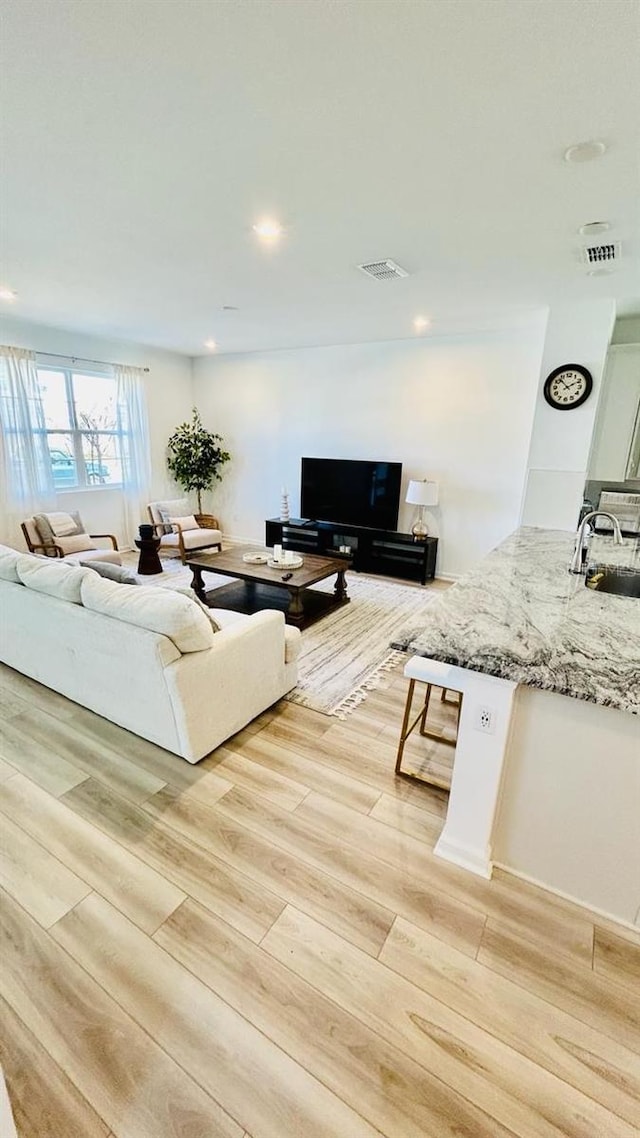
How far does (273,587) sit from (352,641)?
3.14 feet

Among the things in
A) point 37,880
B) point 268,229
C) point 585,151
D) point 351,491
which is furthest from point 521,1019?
point 351,491

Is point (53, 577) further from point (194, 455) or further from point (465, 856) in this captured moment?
point (194, 455)

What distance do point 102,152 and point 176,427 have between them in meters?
5.03

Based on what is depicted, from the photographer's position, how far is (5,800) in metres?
1.94

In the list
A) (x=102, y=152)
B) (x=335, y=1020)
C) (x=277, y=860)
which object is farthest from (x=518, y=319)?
(x=335, y=1020)

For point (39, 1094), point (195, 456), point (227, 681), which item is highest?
point (195, 456)

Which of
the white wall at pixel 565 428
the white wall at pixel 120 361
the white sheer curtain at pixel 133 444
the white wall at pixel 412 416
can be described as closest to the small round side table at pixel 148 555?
the white wall at pixel 120 361

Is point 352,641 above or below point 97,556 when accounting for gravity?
below

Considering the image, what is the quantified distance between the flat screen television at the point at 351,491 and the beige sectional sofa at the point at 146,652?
2.93 m

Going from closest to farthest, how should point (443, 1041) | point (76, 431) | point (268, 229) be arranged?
point (443, 1041) → point (268, 229) → point (76, 431)

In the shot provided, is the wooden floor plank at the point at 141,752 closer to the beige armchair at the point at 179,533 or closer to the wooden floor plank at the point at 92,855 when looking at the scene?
the wooden floor plank at the point at 92,855

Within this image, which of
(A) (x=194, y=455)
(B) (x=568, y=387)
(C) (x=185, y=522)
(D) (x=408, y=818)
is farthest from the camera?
(A) (x=194, y=455)

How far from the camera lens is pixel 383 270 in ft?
9.87

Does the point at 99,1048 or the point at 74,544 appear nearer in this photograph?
the point at 99,1048
